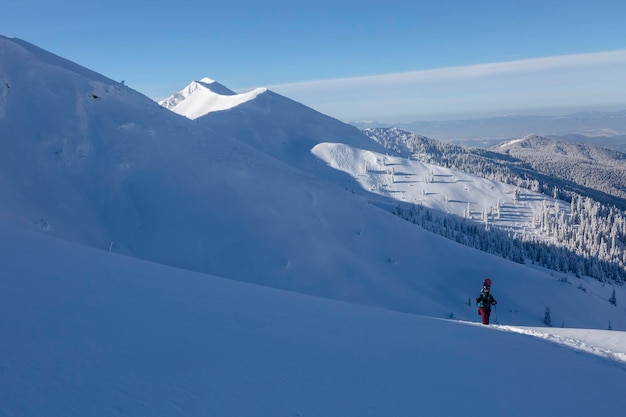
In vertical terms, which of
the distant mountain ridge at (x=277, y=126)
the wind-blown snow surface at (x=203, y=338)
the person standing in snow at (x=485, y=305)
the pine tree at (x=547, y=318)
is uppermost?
the distant mountain ridge at (x=277, y=126)

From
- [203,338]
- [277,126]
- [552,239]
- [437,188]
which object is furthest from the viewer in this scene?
[277,126]

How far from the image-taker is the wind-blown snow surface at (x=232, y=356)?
4.73m

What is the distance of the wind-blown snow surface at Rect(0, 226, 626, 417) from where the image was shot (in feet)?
15.5

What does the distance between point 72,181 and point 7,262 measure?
87.3 feet

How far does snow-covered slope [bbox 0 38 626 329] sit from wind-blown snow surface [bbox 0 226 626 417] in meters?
18.8

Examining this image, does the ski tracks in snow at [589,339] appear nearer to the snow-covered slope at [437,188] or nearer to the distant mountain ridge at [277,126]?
the distant mountain ridge at [277,126]

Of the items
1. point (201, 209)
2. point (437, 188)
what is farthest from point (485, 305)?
point (437, 188)

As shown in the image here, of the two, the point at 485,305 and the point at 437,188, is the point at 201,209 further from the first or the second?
the point at 437,188

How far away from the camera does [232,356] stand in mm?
6293

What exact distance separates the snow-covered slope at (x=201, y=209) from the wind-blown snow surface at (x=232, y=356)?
18832 millimetres

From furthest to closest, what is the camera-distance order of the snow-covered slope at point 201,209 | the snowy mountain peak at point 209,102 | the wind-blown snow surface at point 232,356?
the snowy mountain peak at point 209,102, the snow-covered slope at point 201,209, the wind-blown snow surface at point 232,356

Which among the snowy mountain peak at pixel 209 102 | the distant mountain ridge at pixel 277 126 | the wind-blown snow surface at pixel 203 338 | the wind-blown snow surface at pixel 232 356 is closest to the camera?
the wind-blown snow surface at pixel 232 356

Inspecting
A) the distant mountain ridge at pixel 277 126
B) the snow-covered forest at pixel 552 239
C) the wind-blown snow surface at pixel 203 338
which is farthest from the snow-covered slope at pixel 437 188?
the wind-blown snow surface at pixel 203 338

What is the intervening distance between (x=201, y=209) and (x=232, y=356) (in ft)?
94.0
